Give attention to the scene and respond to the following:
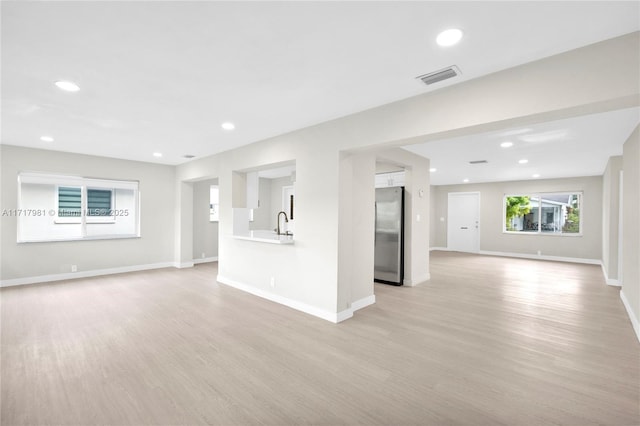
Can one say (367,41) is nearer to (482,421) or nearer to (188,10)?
(188,10)

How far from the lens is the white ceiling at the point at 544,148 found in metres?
3.71

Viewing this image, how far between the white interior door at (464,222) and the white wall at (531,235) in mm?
154

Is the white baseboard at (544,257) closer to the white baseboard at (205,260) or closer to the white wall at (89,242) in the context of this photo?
the white baseboard at (205,260)

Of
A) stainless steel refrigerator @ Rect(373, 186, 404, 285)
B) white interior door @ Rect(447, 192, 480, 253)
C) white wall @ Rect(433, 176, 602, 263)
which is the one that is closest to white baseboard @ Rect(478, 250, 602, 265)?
white wall @ Rect(433, 176, 602, 263)

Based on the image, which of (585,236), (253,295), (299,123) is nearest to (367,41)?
(299,123)

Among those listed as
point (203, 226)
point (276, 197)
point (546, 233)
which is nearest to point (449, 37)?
point (203, 226)

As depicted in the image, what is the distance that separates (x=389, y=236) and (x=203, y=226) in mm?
5122

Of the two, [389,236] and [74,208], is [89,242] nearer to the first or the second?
[74,208]

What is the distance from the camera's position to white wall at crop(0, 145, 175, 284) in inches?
203

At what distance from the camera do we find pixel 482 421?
6.21ft

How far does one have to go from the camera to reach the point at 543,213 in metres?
9.12

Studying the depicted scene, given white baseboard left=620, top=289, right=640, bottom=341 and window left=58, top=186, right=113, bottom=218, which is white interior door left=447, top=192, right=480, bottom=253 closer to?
white baseboard left=620, top=289, right=640, bottom=341

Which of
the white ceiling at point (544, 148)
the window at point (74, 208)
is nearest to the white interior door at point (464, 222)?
the white ceiling at point (544, 148)

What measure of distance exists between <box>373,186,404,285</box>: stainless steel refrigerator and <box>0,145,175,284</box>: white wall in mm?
5176
